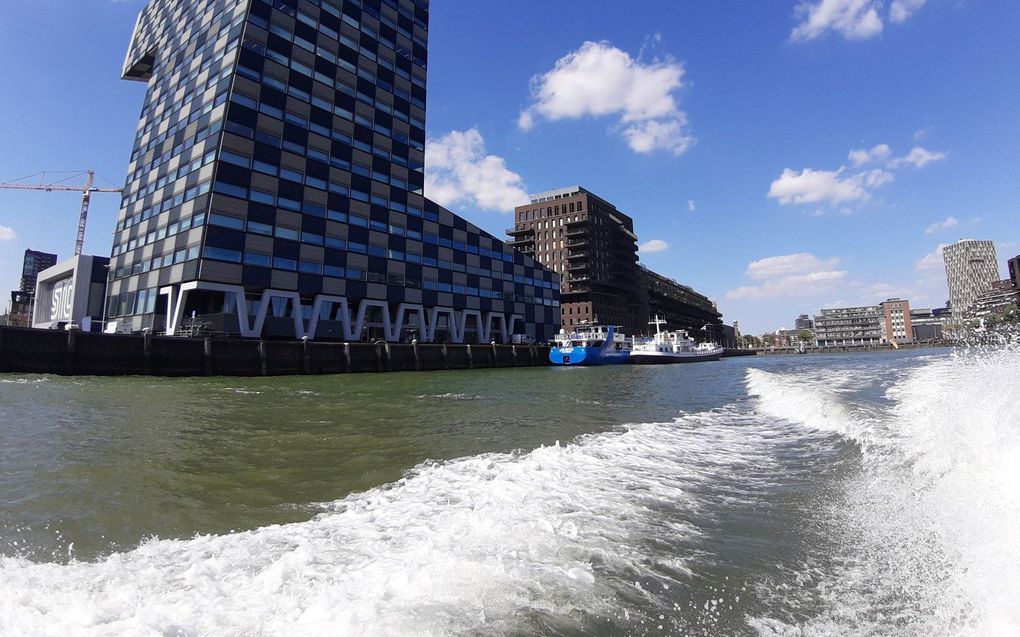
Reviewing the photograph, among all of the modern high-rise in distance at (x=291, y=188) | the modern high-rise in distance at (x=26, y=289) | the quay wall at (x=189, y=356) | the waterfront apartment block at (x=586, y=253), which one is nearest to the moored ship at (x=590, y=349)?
the modern high-rise in distance at (x=291, y=188)

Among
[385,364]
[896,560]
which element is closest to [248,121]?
[385,364]

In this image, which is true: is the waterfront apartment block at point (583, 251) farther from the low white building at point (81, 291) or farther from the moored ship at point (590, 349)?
the low white building at point (81, 291)

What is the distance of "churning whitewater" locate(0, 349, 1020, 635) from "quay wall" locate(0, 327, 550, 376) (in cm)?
3456

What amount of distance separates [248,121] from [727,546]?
59244 mm

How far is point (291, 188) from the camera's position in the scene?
51.5m

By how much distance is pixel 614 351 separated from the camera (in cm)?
7306

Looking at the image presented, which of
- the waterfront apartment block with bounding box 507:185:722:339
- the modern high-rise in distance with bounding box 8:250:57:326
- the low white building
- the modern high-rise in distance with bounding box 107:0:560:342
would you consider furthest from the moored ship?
the modern high-rise in distance with bounding box 8:250:57:326

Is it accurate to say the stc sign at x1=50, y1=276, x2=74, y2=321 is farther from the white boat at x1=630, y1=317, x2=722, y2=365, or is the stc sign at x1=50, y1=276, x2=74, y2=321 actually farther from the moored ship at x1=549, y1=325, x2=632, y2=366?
the white boat at x1=630, y1=317, x2=722, y2=365

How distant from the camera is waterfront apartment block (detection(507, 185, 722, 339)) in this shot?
415 ft

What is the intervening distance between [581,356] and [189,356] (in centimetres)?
4859

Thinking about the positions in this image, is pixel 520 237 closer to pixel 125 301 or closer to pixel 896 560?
pixel 125 301

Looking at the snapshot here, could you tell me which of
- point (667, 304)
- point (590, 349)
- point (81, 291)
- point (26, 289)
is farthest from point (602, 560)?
point (26, 289)

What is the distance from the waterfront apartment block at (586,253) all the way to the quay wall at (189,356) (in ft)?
251

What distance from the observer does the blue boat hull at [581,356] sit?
68500 mm
